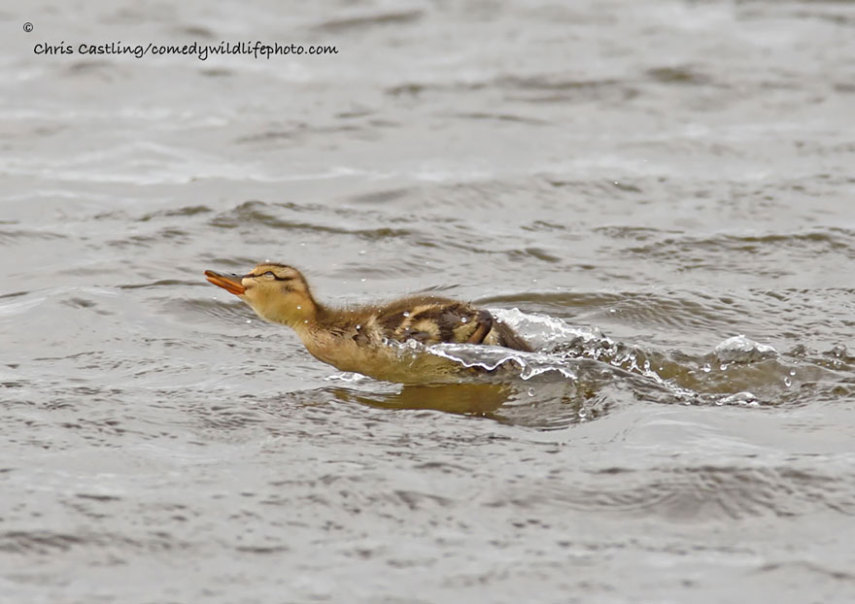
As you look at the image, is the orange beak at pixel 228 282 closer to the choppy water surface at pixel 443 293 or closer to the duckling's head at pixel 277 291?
the duckling's head at pixel 277 291

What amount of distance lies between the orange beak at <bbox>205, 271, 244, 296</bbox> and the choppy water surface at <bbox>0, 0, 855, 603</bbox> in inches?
16.0

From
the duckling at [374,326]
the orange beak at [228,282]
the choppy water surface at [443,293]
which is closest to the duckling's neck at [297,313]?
the duckling at [374,326]

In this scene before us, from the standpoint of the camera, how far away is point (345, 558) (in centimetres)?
530

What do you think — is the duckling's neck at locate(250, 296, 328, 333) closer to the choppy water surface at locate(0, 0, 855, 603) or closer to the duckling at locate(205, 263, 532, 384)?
the duckling at locate(205, 263, 532, 384)

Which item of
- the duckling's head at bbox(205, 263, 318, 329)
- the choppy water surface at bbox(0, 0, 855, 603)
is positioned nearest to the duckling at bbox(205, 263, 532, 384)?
the duckling's head at bbox(205, 263, 318, 329)

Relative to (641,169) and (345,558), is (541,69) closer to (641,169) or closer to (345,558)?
(641,169)

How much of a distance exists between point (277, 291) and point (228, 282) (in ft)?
0.84

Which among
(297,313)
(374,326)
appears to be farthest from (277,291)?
(374,326)

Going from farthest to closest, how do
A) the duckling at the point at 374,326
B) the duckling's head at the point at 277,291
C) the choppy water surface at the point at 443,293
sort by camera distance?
the duckling's head at the point at 277,291 < the duckling at the point at 374,326 < the choppy water surface at the point at 443,293

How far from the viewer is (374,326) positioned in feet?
24.3

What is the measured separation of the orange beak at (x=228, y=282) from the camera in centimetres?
746

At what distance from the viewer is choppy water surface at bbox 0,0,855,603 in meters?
5.41

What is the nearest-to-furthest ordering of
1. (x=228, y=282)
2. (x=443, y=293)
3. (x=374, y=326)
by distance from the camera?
1. (x=374, y=326)
2. (x=228, y=282)
3. (x=443, y=293)

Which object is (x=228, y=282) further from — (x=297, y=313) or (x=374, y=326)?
(x=374, y=326)
